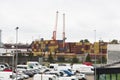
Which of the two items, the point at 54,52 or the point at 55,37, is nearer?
the point at 54,52

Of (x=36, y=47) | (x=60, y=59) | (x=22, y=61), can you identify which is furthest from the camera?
(x=36, y=47)

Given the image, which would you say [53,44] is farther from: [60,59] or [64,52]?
[60,59]

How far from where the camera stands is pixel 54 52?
151125 millimetres

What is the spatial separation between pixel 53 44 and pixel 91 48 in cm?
1263

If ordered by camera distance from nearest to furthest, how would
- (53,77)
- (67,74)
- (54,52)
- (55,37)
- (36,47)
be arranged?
(53,77)
(67,74)
(54,52)
(36,47)
(55,37)

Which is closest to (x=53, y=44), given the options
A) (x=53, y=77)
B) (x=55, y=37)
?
(x=55, y=37)

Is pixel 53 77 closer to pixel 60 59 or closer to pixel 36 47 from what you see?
pixel 60 59

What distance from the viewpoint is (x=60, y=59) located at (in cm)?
12794

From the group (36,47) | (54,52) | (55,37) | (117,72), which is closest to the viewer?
(117,72)

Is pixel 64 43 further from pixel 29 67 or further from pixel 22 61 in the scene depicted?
pixel 29 67

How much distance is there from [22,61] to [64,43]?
54.9 m

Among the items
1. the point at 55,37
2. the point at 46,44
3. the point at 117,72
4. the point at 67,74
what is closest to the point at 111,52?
the point at 67,74

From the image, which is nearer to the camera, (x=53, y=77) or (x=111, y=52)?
(x=53, y=77)

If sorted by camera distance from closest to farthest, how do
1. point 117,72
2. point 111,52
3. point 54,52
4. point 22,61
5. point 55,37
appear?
point 117,72, point 111,52, point 22,61, point 54,52, point 55,37
